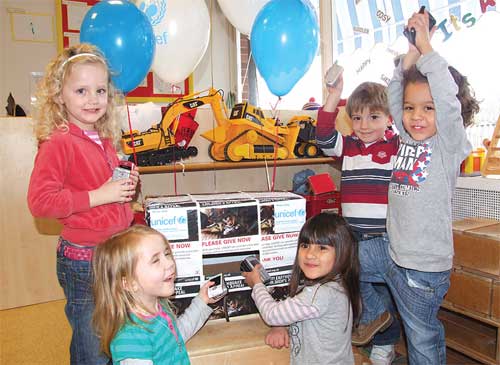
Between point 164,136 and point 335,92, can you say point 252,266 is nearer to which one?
point 335,92

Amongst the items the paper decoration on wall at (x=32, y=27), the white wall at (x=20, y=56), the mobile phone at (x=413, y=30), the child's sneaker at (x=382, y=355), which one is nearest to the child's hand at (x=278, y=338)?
the child's sneaker at (x=382, y=355)

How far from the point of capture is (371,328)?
5.45 feet

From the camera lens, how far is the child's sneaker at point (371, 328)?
1.65 m

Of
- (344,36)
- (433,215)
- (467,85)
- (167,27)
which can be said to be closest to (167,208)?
(433,215)

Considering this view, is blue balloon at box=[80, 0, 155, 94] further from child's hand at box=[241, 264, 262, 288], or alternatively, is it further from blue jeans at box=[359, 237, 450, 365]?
blue jeans at box=[359, 237, 450, 365]

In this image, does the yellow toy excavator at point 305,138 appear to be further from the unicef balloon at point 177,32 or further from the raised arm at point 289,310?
the raised arm at point 289,310

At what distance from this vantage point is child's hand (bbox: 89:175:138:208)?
126 cm

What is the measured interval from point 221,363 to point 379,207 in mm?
799

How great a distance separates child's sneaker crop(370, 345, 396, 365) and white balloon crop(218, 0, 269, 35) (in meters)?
1.74

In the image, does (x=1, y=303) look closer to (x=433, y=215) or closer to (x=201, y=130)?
(x=201, y=130)

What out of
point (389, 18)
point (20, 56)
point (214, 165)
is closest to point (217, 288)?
point (214, 165)

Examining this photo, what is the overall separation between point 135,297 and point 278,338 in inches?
20.7

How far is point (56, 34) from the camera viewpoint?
3932 mm

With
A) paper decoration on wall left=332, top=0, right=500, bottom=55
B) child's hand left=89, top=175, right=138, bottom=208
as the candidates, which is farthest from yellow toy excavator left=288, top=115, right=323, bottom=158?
child's hand left=89, top=175, right=138, bottom=208
